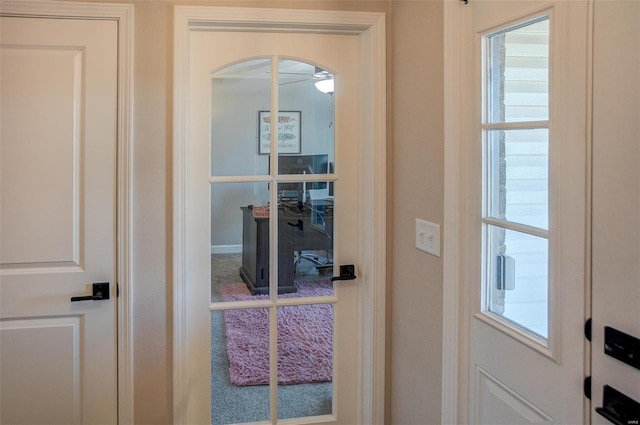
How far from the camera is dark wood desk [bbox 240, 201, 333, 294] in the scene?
6.50ft

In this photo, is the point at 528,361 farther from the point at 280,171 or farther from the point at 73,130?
the point at 73,130

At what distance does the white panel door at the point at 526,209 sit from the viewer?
105 cm

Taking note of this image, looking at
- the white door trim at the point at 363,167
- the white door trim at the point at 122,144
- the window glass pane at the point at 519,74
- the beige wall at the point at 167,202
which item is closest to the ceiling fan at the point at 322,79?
the white door trim at the point at 363,167

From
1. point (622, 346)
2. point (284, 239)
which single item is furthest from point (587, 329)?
point (284, 239)

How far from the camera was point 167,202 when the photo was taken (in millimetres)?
1854

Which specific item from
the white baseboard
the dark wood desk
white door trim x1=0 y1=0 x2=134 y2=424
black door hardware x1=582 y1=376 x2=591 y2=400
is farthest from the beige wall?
black door hardware x1=582 y1=376 x2=591 y2=400

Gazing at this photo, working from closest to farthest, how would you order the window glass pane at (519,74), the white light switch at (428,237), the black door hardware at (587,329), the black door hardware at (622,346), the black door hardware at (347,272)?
the black door hardware at (622,346) → the black door hardware at (587,329) → the window glass pane at (519,74) → the white light switch at (428,237) → the black door hardware at (347,272)

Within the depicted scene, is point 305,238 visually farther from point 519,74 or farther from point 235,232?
point 519,74

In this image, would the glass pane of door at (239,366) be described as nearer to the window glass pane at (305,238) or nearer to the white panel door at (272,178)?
the white panel door at (272,178)

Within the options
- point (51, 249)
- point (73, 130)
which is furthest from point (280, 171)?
point (51, 249)

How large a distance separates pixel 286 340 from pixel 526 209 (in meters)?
1.20

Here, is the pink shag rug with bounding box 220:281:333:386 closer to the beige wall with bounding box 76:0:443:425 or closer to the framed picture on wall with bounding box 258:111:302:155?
the beige wall with bounding box 76:0:443:425

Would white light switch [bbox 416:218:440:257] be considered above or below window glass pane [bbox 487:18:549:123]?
below

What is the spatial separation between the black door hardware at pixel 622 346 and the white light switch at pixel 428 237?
26.5 inches
